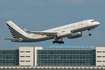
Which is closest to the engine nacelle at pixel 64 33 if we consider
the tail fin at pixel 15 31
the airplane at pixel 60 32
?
the airplane at pixel 60 32

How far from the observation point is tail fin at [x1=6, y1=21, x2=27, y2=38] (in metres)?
153

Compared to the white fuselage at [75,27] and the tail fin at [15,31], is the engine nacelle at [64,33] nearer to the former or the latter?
the white fuselage at [75,27]

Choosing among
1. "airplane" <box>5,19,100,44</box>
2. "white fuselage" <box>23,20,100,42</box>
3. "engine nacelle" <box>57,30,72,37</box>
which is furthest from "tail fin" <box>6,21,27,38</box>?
"white fuselage" <box>23,20,100,42</box>

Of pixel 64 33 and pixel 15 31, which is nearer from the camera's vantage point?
pixel 64 33

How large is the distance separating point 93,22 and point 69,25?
977 centimetres

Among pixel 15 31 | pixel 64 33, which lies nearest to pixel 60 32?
pixel 64 33

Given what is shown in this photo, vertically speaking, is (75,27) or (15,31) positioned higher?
(15,31)

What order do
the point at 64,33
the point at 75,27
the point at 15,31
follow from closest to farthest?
the point at 75,27
the point at 64,33
the point at 15,31

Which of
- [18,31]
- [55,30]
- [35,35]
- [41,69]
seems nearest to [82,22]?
[55,30]

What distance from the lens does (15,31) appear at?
158 metres

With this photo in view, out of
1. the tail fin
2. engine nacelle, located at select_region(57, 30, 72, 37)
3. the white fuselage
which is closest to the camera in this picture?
engine nacelle, located at select_region(57, 30, 72, 37)

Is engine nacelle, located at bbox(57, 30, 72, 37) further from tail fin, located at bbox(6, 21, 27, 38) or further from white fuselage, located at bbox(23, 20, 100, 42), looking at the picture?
tail fin, located at bbox(6, 21, 27, 38)

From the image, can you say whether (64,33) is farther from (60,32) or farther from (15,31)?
(15,31)

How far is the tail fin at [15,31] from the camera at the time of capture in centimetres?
15349
